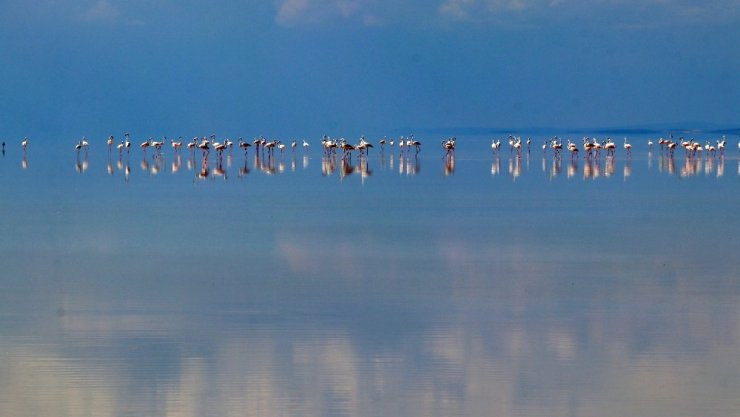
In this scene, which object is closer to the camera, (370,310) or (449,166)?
(370,310)

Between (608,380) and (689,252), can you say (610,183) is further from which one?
(608,380)

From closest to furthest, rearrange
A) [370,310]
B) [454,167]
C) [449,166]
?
[370,310] → [454,167] → [449,166]

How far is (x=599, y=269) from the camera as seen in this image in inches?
372

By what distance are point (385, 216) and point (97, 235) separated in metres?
3.25

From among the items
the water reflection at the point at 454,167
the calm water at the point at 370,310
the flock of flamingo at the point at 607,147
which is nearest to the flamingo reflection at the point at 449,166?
the water reflection at the point at 454,167

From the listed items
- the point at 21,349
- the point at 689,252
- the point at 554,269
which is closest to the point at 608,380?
the point at 21,349

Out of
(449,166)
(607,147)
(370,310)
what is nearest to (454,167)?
(449,166)

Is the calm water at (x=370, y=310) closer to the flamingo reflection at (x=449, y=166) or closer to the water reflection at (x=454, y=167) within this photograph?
the water reflection at (x=454, y=167)

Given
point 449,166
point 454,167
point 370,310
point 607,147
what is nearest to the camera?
point 370,310

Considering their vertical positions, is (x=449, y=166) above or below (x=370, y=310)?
above

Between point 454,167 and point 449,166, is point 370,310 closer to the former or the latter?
point 454,167

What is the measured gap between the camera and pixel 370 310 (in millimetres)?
7680

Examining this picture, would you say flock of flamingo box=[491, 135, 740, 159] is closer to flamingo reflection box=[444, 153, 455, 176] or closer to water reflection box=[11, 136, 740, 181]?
water reflection box=[11, 136, 740, 181]

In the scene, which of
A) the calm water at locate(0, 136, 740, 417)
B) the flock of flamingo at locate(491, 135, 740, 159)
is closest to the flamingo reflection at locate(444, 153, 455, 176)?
the flock of flamingo at locate(491, 135, 740, 159)
